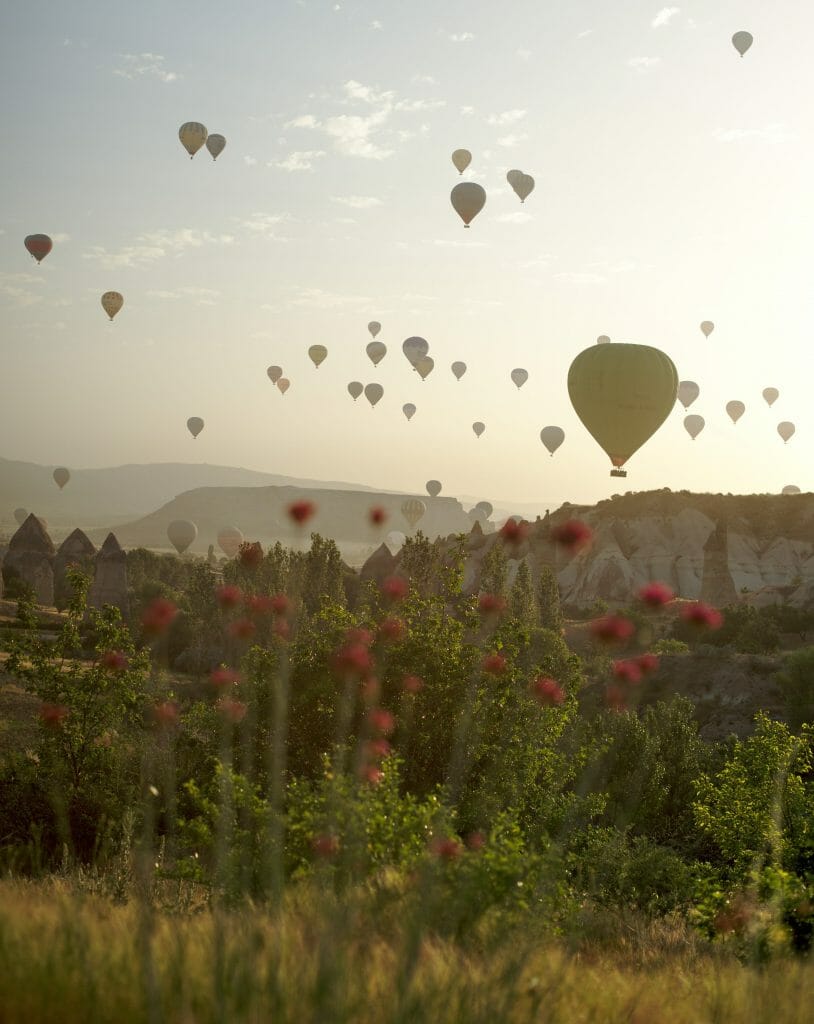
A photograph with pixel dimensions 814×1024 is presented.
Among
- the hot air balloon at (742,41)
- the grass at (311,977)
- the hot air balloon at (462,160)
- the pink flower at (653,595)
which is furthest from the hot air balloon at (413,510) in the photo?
the grass at (311,977)

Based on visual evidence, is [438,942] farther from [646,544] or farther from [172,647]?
[646,544]

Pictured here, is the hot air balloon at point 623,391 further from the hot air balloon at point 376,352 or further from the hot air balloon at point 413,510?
the hot air balloon at point 413,510

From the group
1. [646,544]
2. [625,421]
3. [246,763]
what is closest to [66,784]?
[246,763]

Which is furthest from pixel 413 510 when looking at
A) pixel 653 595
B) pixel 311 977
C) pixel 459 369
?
pixel 311 977

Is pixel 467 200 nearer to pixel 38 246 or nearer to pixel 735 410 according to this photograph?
pixel 38 246

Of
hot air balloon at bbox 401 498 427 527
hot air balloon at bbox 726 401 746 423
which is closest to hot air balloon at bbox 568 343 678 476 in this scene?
hot air balloon at bbox 726 401 746 423

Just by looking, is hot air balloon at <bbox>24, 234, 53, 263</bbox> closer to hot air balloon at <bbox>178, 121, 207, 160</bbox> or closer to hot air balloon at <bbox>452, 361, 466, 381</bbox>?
hot air balloon at <bbox>178, 121, 207, 160</bbox>
